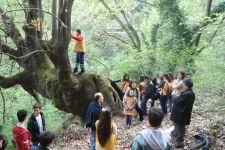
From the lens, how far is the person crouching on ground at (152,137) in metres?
4.92

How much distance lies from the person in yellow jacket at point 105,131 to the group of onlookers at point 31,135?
1092 millimetres

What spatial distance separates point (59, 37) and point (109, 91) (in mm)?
Answer: 3428

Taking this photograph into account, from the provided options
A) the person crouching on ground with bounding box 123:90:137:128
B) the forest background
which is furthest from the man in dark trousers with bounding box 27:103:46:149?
the forest background

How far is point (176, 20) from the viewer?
20.7 metres

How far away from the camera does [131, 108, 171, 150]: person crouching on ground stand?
16.1 ft

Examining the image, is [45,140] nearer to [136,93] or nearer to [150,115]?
[150,115]

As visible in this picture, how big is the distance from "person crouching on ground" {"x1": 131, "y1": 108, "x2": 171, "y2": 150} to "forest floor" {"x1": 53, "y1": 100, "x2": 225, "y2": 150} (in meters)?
3.99

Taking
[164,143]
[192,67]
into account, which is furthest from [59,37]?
[192,67]

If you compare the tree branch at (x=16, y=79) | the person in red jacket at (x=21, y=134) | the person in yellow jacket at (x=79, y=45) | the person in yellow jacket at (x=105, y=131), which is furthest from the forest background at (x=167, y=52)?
the person in red jacket at (x=21, y=134)

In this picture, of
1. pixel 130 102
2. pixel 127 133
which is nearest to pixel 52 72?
pixel 130 102

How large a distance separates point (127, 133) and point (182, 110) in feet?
11.2

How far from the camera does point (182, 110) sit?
8.39m

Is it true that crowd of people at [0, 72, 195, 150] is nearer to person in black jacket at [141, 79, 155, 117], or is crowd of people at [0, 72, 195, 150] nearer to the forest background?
person in black jacket at [141, 79, 155, 117]

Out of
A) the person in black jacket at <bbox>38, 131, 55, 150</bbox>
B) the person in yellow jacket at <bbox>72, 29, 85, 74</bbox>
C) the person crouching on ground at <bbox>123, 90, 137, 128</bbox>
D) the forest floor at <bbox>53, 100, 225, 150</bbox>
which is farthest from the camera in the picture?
the person in yellow jacket at <bbox>72, 29, 85, 74</bbox>
